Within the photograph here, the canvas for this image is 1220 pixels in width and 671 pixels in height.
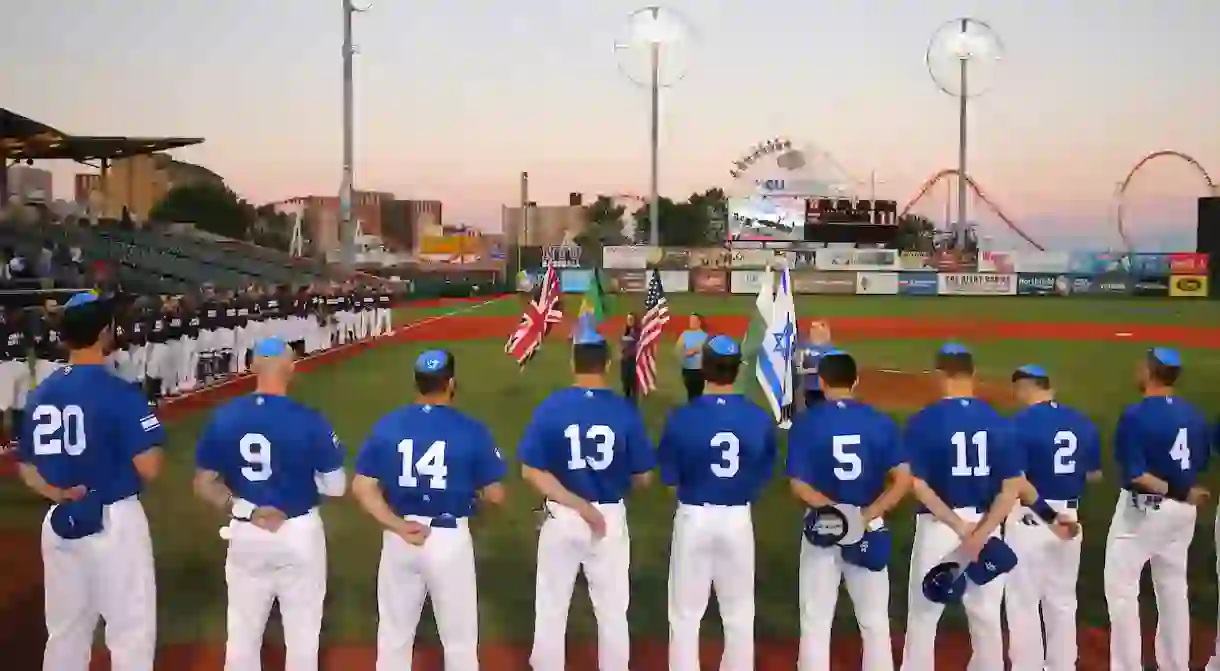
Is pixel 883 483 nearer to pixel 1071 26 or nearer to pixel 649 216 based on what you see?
pixel 1071 26

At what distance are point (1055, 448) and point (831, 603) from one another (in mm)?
1160

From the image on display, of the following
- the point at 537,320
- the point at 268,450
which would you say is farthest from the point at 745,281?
the point at 268,450

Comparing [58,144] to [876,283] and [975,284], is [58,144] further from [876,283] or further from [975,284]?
[975,284]

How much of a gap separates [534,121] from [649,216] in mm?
3997

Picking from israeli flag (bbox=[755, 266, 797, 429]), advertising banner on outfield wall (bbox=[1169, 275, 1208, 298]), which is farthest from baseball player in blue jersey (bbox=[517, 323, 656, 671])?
advertising banner on outfield wall (bbox=[1169, 275, 1208, 298])

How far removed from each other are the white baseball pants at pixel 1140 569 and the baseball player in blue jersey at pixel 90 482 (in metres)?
3.87

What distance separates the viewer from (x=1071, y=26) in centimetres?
1013

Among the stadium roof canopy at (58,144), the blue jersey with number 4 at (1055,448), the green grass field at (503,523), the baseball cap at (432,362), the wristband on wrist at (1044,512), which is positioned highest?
the stadium roof canopy at (58,144)

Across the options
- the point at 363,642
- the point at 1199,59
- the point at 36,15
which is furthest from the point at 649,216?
Answer: the point at 363,642

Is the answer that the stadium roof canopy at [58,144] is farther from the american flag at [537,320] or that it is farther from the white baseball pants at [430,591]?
the white baseball pants at [430,591]

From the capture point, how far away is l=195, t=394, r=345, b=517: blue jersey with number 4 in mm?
3473

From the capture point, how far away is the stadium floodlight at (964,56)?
33.6 feet

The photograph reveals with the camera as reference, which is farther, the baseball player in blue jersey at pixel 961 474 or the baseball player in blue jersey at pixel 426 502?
the baseball player in blue jersey at pixel 961 474

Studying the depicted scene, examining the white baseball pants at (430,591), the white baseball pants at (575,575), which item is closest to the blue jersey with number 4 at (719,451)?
the white baseball pants at (575,575)
